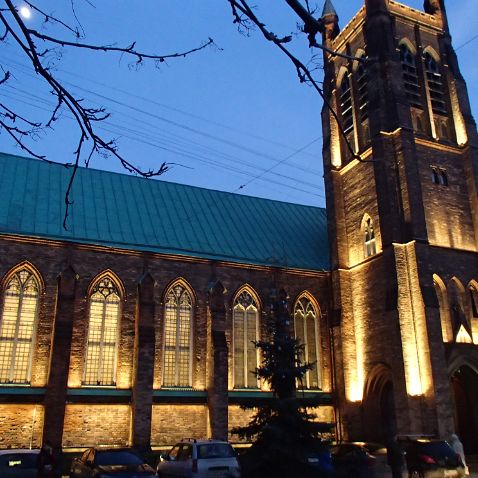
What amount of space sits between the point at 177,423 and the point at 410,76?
833 inches

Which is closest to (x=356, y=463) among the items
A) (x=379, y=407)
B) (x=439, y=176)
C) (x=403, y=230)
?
(x=379, y=407)

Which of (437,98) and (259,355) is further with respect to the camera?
(437,98)

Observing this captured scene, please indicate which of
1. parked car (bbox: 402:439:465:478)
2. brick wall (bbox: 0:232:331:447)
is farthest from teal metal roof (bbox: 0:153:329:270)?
parked car (bbox: 402:439:465:478)

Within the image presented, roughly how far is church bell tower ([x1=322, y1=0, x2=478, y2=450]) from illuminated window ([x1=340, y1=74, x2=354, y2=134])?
0.08m

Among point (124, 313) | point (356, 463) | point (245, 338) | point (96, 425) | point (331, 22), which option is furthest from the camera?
point (331, 22)

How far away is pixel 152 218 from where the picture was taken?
27.7m

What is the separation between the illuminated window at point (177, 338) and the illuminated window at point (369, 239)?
9.08m

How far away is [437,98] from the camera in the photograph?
95.9 ft

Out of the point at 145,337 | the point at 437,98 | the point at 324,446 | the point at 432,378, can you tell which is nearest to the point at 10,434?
the point at 145,337

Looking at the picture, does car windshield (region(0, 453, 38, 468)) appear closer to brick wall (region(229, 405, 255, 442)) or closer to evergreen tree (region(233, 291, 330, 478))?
evergreen tree (region(233, 291, 330, 478))

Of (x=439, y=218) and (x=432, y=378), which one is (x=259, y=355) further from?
(x=439, y=218)

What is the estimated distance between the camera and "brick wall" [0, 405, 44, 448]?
20.1 meters

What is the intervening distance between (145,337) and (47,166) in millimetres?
11926

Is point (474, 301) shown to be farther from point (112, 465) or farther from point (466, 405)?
point (112, 465)
